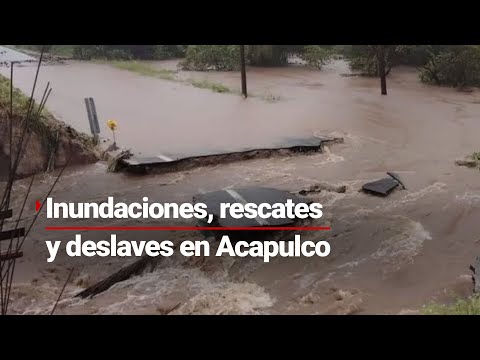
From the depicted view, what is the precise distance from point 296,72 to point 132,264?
52.6ft

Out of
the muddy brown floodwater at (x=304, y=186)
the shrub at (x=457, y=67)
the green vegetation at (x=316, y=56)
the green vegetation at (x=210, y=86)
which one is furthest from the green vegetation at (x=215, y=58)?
the shrub at (x=457, y=67)

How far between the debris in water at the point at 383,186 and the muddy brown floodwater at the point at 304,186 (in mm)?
134

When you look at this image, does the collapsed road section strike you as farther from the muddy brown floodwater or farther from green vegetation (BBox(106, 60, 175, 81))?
green vegetation (BBox(106, 60, 175, 81))

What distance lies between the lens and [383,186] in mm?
7730

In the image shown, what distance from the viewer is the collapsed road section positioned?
30.0ft

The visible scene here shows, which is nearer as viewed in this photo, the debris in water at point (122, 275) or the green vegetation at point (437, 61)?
the debris in water at point (122, 275)

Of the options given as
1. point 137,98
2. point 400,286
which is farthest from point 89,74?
point 400,286

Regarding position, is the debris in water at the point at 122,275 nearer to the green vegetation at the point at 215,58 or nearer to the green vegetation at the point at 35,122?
the green vegetation at the point at 35,122

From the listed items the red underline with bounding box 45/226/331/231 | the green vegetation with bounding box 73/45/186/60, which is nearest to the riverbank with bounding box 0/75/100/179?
the red underline with bounding box 45/226/331/231

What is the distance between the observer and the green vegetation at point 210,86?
16.4 m

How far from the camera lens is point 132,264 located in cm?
575

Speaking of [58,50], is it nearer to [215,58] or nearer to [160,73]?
[160,73]
